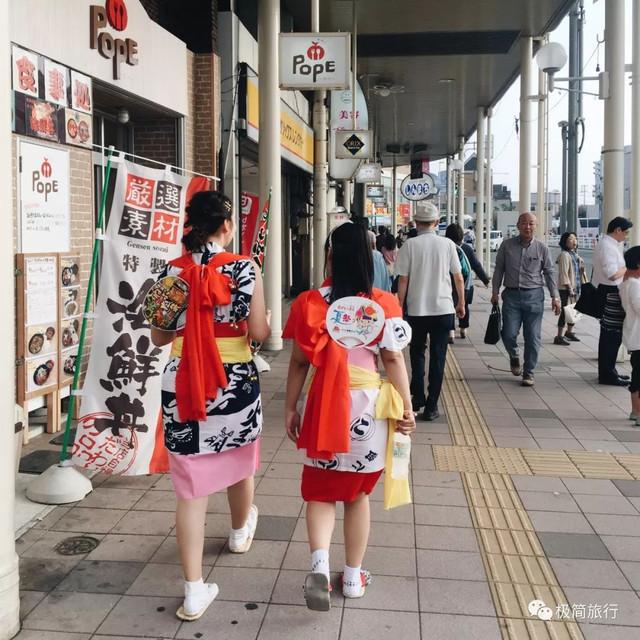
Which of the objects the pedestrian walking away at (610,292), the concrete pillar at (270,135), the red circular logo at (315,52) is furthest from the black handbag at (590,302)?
the red circular logo at (315,52)

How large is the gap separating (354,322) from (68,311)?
3.72m

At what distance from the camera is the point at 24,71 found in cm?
581

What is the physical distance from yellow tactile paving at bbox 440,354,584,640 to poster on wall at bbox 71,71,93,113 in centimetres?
421

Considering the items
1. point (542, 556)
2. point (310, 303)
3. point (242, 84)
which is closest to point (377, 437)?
point (310, 303)

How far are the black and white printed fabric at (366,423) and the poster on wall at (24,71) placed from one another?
12.7 ft

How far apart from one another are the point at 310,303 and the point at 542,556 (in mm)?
1858

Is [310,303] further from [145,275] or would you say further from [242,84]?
[242,84]

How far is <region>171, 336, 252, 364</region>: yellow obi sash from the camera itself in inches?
134

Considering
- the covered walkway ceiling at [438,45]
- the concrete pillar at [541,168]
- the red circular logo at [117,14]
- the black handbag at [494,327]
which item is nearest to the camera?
the red circular logo at [117,14]

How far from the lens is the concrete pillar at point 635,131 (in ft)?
31.7

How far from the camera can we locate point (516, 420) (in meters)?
6.97

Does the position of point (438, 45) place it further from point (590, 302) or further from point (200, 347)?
point (200, 347)

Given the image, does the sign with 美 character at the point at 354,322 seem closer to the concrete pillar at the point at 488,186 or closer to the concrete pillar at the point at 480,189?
the concrete pillar at the point at 488,186

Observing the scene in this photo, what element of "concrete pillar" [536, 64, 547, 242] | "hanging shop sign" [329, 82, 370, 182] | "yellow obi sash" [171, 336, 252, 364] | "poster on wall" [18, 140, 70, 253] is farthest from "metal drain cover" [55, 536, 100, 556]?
"concrete pillar" [536, 64, 547, 242]
